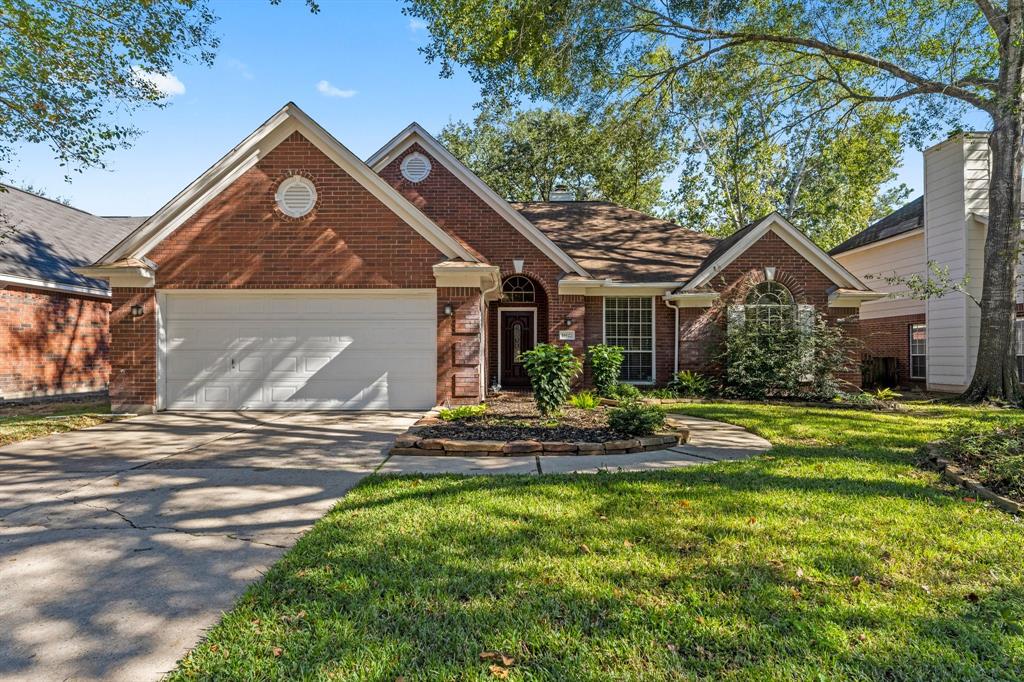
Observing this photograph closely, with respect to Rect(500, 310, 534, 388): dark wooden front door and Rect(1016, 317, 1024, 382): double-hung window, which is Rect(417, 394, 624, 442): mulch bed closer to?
Rect(500, 310, 534, 388): dark wooden front door

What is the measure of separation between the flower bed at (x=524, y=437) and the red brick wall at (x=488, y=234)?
5187 mm

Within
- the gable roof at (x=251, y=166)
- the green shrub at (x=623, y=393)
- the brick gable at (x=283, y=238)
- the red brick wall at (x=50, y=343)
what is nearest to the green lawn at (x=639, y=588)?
the brick gable at (x=283, y=238)

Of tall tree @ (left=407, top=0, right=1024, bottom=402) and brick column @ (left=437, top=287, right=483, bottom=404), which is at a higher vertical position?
tall tree @ (left=407, top=0, right=1024, bottom=402)

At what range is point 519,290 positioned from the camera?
593 inches

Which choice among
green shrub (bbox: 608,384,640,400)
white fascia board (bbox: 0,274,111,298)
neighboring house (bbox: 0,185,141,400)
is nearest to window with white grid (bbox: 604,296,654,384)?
green shrub (bbox: 608,384,640,400)

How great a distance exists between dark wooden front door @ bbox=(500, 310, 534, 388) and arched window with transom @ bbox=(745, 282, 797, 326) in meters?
5.97

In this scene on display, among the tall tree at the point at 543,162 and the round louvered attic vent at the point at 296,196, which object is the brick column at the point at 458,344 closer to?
the round louvered attic vent at the point at 296,196

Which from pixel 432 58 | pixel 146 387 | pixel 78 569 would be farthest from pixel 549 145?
pixel 78 569

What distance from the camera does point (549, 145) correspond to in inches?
1147

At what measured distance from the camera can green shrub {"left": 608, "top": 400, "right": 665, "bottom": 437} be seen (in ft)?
24.0

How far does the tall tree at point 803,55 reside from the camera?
40.5 feet

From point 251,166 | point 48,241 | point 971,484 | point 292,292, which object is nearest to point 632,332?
point 292,292

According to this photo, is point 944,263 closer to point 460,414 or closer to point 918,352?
point 918,352

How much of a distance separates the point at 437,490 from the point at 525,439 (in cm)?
236
